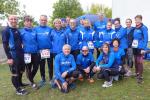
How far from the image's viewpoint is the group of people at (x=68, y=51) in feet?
29.1

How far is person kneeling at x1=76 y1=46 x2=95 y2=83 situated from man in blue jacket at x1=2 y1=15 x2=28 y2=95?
1.74 meters

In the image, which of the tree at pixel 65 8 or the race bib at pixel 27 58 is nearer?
the race bib at pixel 27 58

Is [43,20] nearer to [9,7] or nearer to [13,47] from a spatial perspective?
[13,47]

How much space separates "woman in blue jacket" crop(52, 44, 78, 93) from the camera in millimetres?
9062

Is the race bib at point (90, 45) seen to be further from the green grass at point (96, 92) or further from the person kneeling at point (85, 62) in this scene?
the green grass at point (96, 92)

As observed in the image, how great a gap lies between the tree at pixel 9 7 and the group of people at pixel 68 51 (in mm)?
22178

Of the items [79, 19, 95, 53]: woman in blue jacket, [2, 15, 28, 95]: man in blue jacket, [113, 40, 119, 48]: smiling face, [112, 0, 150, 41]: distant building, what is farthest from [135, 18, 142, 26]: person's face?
[112, 0, 150, 41]: distant building

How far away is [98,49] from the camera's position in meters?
10.5

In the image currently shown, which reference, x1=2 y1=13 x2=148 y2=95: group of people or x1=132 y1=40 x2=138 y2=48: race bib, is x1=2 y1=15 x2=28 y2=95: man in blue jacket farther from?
x1=132 y1=40 x2=138 y2=48: race bib

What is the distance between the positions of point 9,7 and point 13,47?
77.3 ft

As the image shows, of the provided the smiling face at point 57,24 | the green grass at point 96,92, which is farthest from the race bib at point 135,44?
the smiling face at point 57,24

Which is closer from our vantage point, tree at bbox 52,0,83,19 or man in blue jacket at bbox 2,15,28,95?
man in blue jacket at bbox 2,15,28,95

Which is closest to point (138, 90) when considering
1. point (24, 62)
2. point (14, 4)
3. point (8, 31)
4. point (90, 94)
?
point (90, 94)

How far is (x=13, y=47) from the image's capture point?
8.62 m
